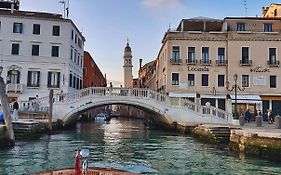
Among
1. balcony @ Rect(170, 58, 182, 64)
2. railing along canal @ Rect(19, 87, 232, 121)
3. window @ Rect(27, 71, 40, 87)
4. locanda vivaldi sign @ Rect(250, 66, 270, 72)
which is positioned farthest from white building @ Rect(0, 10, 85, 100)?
locanda vivaldi sign @ Rect(250, 66, 270, 72)

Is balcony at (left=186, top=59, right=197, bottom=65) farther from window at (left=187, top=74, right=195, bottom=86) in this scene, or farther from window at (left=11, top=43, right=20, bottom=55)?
window at (left=11, top=43, right=20, bottom=55)

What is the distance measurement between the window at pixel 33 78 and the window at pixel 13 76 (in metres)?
0.81

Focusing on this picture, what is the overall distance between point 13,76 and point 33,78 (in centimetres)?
151

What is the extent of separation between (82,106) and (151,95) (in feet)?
15.1

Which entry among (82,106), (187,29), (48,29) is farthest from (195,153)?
(48,29)

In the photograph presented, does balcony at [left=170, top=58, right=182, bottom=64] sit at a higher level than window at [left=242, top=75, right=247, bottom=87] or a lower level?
higher

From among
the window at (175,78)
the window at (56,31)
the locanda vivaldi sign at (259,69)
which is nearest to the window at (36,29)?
the window at (56,31)

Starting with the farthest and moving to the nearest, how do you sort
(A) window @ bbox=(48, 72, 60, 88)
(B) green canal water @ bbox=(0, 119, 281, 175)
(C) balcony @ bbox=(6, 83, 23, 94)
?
(A) window @ bbox=(48, 72, 60, 88) < (C) balcony @ bbox=(6, 83, 23, 94) < (B) green canal water @ bbox=(0, 119, 281, 175)

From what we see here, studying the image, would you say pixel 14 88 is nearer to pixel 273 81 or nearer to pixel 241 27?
pixel 241 27

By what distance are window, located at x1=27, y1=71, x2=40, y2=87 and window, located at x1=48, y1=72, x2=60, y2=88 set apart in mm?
907

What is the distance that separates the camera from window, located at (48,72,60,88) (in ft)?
86.7

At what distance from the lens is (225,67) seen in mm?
25953

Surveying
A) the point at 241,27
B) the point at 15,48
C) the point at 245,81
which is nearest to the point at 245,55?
the point at 245,81

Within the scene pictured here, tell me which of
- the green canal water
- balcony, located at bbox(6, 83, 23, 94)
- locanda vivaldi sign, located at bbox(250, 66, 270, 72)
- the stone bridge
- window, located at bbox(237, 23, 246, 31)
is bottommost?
the green canal water
